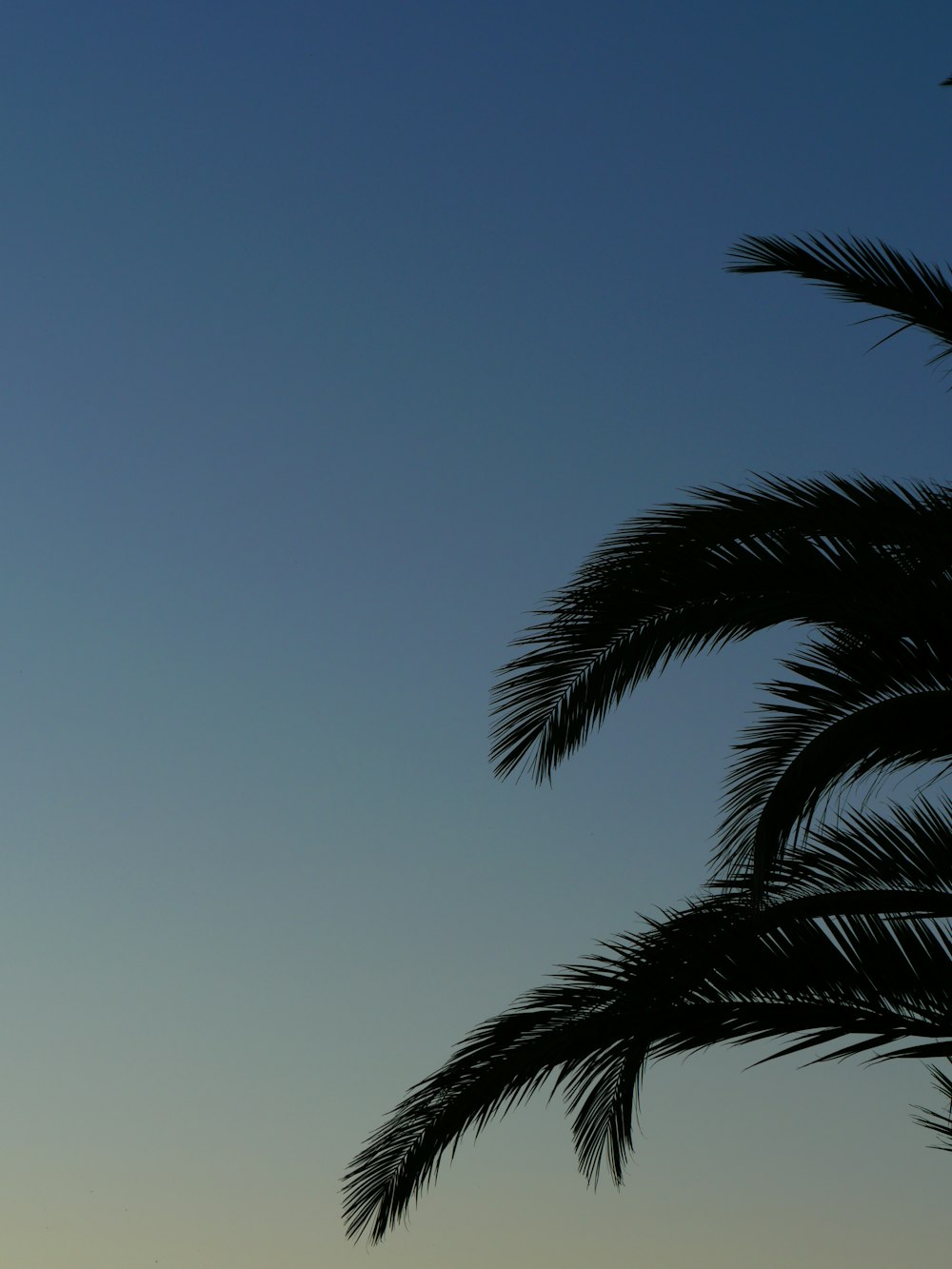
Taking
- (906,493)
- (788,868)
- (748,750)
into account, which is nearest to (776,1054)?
(788,868)

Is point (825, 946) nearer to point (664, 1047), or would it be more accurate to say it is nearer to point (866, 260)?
point (664, 1047)

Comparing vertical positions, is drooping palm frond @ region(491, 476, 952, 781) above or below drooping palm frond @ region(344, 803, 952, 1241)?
above

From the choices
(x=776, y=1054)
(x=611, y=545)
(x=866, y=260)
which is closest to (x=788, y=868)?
(x=776, y=1054)

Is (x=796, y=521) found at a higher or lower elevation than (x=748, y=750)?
higher

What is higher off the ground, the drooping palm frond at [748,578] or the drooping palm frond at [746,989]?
the drooping palm frond at [748,578]

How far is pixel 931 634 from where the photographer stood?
20.0 feet

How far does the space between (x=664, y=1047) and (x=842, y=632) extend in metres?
2.31

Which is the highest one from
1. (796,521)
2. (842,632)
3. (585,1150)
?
(796,521)

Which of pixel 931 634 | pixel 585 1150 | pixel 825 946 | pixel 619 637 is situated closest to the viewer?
pixel 931 634

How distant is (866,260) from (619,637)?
7.59 feet

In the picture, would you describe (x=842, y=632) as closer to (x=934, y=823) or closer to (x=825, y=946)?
(x=934, y=823)

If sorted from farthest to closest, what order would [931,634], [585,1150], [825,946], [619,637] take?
[585,1150], [619,637], [825,946], [931,634]

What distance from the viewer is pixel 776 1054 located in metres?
6.37

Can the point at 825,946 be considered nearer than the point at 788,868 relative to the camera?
Yes
